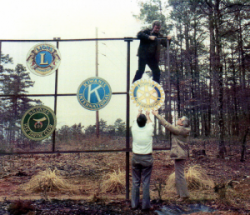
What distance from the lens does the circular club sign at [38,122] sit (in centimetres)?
608

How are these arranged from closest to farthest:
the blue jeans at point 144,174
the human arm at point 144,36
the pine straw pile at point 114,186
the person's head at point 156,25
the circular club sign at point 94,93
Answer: the blue jeans at point 144,174, the circular club sign at point 94,93, the human arm at point 144,36, the person's head at point 156,25, the pine straw pile at point 114,186

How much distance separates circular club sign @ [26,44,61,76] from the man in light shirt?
275 centimetres

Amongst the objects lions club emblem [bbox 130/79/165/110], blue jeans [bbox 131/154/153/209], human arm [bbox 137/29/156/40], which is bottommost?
blue jeans [bbox 131/154/153/209]

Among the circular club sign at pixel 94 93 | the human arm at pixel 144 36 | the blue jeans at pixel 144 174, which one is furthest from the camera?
the human arm at pixel 144 36

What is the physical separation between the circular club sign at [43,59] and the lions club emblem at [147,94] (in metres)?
2.16

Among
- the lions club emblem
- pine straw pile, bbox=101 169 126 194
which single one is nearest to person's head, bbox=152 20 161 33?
the lions club emblem

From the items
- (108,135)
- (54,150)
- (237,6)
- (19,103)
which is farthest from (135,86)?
(237,6)

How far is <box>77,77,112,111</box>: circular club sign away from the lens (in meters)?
6.12

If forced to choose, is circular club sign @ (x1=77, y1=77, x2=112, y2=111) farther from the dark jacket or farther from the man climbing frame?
the dark jacket

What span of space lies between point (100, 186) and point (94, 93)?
3.39 m

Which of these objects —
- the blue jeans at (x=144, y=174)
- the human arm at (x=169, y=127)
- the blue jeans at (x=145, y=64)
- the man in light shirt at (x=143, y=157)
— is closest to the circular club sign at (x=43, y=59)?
the blue jeans at (x=145, y=64)

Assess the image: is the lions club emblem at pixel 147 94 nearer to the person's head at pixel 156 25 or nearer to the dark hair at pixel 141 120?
the dark hair at pixel 141 120

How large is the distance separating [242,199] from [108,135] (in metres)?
4.05

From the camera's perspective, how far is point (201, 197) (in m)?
6.69
